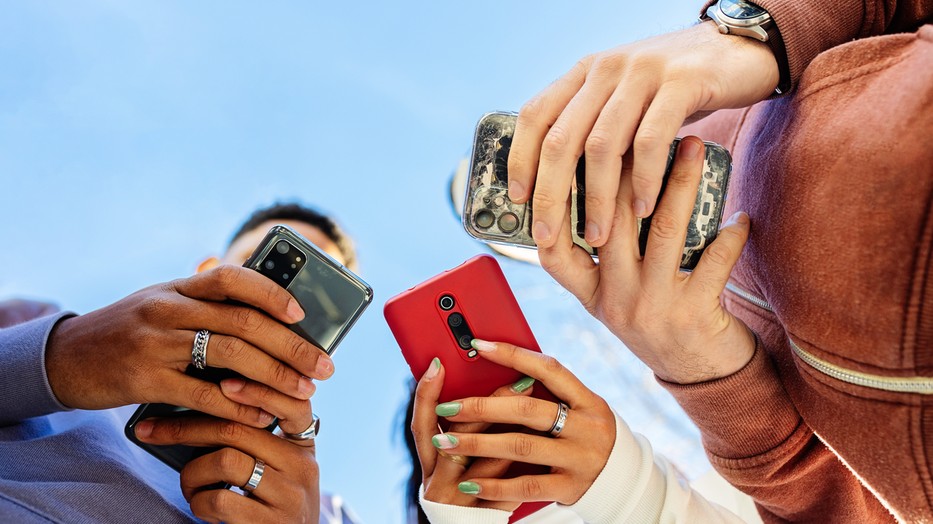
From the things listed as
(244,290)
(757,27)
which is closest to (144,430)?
(244,290)

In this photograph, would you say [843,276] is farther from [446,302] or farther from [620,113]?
[446,302]

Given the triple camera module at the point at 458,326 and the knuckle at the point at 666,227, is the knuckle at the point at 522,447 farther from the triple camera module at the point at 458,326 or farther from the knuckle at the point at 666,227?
the knuckle at the point at 666,227

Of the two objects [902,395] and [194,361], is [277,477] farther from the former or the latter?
[902,395]

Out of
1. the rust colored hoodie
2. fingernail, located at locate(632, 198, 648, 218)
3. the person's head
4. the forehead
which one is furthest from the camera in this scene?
the person's head

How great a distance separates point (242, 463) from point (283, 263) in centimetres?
24

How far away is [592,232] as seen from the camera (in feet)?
1.94

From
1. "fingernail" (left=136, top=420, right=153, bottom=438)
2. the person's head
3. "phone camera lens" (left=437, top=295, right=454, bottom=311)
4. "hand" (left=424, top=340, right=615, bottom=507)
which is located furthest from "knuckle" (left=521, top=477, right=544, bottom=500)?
the person's head

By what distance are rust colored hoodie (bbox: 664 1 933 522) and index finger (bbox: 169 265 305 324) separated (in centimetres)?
47

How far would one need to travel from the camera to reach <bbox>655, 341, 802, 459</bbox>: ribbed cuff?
65cm

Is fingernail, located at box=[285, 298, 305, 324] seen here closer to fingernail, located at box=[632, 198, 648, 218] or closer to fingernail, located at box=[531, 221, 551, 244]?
fingernail, located at box=[531, 221, 551, 244]

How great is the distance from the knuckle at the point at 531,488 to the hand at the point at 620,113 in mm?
276

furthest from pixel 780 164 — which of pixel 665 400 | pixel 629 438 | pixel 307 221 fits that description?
pixel 307 221

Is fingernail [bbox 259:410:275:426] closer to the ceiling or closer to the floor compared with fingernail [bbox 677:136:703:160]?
closer to the floor

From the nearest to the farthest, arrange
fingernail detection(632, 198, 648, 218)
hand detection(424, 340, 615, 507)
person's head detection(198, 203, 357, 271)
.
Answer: fingernail detection(632, 198, 648, 218), hand detection(424, 340, 615, 507), person's head detection(198, 203, 357, 271)
